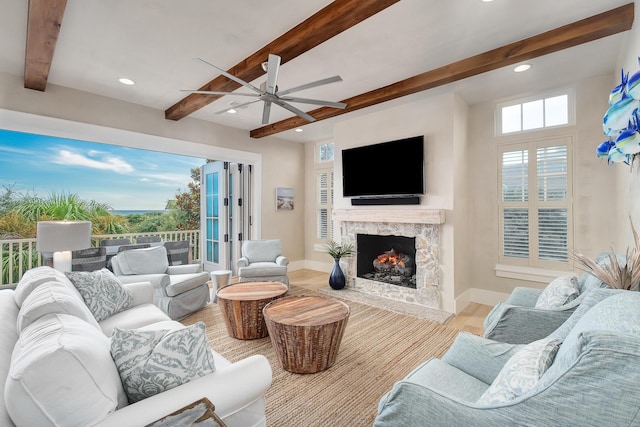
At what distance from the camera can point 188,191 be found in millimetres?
7605

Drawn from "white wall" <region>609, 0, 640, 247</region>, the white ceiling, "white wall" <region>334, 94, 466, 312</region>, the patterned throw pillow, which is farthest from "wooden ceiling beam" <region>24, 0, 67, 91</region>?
"white wall" <region>609, 0, 640, 247</region>

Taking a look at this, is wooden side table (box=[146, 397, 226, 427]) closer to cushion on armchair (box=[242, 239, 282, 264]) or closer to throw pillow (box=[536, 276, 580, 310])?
throw pillow (box=[536, 276, 580, 310])

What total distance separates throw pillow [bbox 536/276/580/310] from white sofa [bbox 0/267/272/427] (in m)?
1.89

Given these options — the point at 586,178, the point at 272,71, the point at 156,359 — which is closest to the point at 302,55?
the point at 272,71

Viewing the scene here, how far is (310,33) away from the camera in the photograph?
226 cm

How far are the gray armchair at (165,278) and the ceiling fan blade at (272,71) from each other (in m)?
2.40

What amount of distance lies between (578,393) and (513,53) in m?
2.87

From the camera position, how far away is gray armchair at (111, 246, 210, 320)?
3.33 m

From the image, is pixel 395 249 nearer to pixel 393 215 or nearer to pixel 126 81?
pixel 393 215

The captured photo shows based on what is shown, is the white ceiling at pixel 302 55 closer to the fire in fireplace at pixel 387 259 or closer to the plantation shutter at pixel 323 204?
the fire in fireplace at pixel 387 259

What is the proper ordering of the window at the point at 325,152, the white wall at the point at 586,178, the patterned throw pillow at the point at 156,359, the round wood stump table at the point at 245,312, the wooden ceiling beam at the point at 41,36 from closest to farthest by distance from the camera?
the patterned throw pillow at the point at 156,359 → the wooden ceiling beam at the point at 41,36 → the round wood stump table at the point at 245,312 → the white wall at the point at 586,178 → the window at the point at 325,152

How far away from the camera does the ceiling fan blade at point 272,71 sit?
209cm

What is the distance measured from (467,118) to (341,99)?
1.77 meters

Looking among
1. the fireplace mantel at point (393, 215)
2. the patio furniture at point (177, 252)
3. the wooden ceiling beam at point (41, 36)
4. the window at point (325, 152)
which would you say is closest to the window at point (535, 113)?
the fireplace mantel at point (393, 215)
